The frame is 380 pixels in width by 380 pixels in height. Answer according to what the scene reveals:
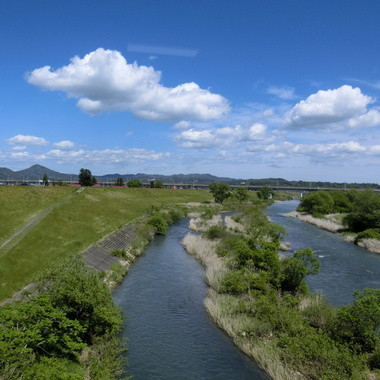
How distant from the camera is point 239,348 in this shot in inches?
966

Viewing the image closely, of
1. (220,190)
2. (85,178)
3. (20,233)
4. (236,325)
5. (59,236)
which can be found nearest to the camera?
(236,325)

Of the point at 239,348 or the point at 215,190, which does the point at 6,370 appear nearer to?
the point at 239,348

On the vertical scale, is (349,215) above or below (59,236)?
above

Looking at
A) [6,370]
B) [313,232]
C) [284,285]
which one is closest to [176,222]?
[313,232]

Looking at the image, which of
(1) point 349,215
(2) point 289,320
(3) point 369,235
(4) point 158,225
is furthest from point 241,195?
(2) point 289,320

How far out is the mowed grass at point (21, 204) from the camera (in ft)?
176

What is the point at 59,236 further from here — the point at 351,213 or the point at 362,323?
the point at 351,213

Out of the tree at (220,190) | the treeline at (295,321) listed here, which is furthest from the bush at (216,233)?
the tree at (220,190)

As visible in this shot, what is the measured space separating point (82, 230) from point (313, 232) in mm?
51666

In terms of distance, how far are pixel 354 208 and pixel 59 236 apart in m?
64.7

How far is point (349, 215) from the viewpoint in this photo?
78000 mm

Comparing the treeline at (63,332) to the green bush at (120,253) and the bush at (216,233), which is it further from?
the bush at (216,233)

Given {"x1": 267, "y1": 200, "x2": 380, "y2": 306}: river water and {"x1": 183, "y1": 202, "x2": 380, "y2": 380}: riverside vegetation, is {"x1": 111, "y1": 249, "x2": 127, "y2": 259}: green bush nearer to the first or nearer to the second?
{"x1": 183, "y1": 202, "x2": 380, "y2": 380}: riverside vegetation

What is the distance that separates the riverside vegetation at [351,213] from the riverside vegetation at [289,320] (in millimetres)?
33124
